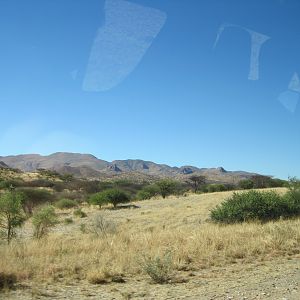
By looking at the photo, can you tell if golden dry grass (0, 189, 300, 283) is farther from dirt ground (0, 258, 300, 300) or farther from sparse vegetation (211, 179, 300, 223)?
sparse vegetation (211, 179, 300, 223)

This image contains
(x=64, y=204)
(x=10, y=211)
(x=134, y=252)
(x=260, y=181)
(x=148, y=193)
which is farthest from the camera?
(x=260, y=181)

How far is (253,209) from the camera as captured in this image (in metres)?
25.5

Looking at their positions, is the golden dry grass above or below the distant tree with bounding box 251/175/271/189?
below

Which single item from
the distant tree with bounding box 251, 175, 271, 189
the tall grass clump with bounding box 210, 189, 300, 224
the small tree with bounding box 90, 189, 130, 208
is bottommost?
the tall grass clump with bounding box 210, 189, 300, 224

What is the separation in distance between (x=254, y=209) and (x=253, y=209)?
0.08 metres

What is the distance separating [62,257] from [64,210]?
35.4 meters

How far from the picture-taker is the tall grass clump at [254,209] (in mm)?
24859

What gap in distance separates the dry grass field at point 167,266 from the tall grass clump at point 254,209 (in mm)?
5394

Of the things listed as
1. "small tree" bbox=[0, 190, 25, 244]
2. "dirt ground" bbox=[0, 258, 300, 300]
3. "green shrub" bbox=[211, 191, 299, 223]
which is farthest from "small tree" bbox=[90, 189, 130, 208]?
"dirt ground" bbox=[0, 258, 300, 300]

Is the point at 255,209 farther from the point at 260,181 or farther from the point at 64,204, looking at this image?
the point at 260,181

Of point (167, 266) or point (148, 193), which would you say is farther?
point (148, 193)

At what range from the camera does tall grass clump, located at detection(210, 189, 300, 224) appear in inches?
979

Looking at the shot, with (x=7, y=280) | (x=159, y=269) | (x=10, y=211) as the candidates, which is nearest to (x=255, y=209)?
(x=10, y=211)

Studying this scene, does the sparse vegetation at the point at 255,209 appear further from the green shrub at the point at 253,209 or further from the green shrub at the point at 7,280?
the green shrub at the point at 7,280
